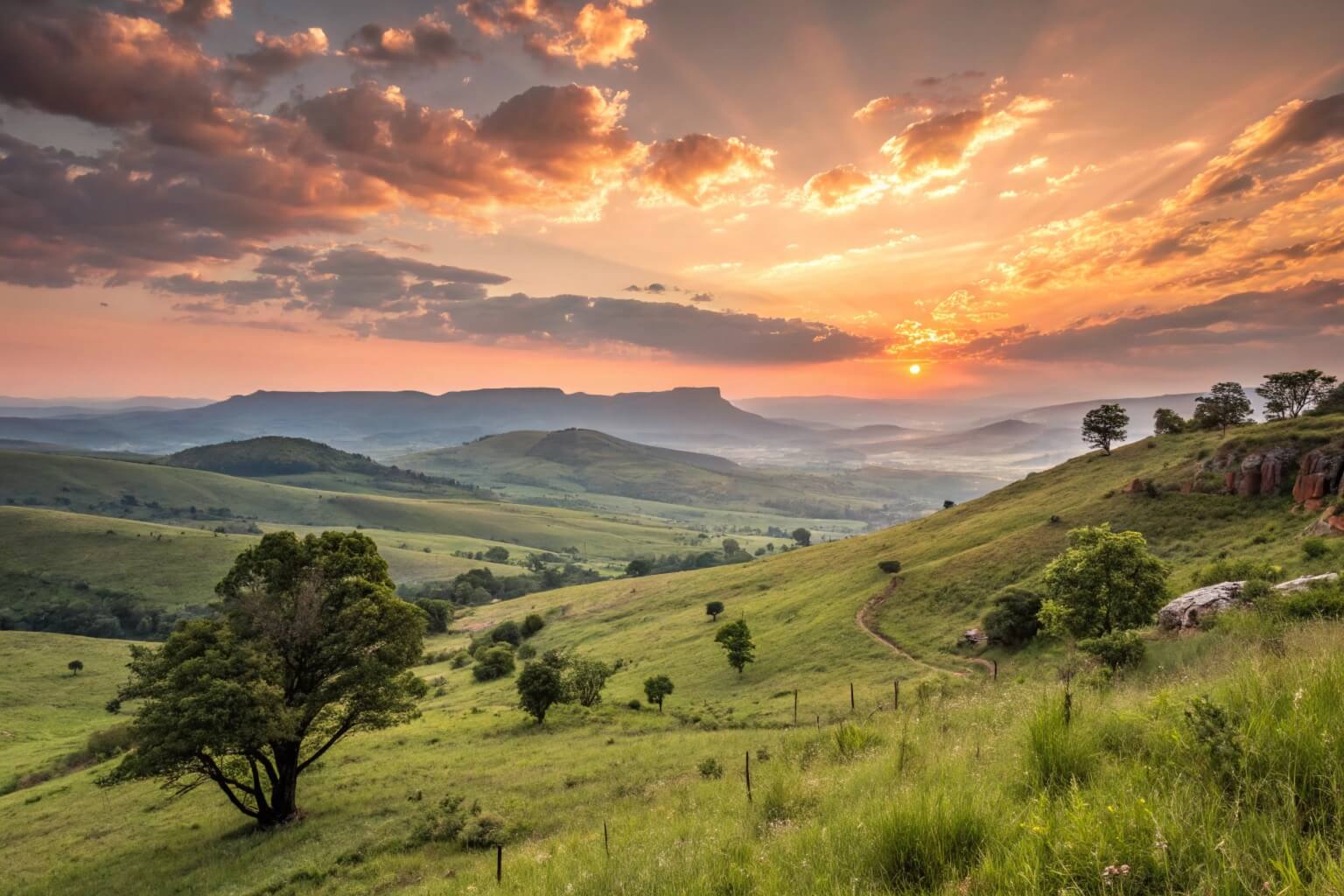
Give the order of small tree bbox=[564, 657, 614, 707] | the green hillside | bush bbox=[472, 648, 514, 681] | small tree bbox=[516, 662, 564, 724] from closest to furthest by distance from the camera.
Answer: the green hillside < small tree bbox=[516, 662, 564, 724] < small tree bbox=[564, 657, 614, 707] < bush bbox=[472, 648, 514, 681]

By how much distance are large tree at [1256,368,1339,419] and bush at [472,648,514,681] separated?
384 ft

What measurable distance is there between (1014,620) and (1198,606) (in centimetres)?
2010

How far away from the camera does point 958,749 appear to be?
8.29 m

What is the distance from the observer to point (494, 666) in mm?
71812

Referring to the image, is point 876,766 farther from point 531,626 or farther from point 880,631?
point 531,626

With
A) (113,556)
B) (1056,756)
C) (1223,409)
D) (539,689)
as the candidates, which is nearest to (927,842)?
(1056,756)

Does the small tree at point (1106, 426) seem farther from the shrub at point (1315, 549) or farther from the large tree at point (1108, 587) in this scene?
the large tree at point (1108, 587)

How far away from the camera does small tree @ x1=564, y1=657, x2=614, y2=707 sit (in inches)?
1957

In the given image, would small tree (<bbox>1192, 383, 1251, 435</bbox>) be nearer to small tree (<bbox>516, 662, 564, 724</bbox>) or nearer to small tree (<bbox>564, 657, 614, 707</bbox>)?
small tree (<bbox>564, 657, 614, 707</bbox>)

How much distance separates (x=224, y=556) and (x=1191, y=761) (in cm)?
21352

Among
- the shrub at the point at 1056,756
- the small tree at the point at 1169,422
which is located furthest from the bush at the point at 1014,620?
A: the small tree at the point at 1169,422

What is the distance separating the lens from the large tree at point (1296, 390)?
84500 mm

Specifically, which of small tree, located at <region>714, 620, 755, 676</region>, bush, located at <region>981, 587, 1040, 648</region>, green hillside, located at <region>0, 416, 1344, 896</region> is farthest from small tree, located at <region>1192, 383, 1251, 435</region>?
small tree, located at <region>714, 620, 755, 676</region>

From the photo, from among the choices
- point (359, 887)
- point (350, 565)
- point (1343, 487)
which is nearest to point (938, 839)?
point (359, 887)
